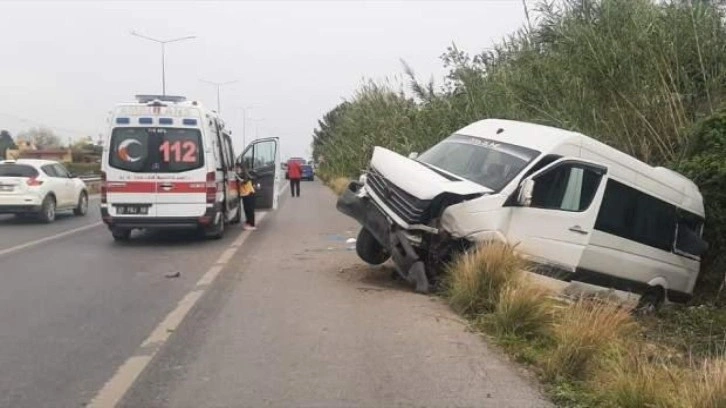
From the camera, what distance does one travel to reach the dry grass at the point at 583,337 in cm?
568

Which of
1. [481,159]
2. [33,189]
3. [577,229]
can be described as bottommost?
[33,189]

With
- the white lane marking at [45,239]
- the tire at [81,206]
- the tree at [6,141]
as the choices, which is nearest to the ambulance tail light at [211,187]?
the white lane marking at [45,239]

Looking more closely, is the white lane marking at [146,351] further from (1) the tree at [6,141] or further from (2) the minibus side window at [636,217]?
(1) the tree at [6,141]

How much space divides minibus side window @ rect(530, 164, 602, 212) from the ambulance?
701cm

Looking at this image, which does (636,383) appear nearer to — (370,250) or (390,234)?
(390,234)

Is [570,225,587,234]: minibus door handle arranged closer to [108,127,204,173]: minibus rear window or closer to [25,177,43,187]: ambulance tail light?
[108,127,204,173]: minibus rear window

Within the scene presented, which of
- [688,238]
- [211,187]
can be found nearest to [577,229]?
[688,238]

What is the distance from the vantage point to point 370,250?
10.6 meters

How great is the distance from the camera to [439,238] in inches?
358

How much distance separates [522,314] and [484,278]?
1.02 m

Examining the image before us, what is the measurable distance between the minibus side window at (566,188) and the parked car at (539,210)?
0.01m

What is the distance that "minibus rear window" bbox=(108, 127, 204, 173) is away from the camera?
45.9ft

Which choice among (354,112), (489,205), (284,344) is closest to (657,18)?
(489,205)

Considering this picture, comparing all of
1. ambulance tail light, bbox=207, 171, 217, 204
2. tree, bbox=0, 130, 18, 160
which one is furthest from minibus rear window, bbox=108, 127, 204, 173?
tree, bbox=0, 130, 18, 160
